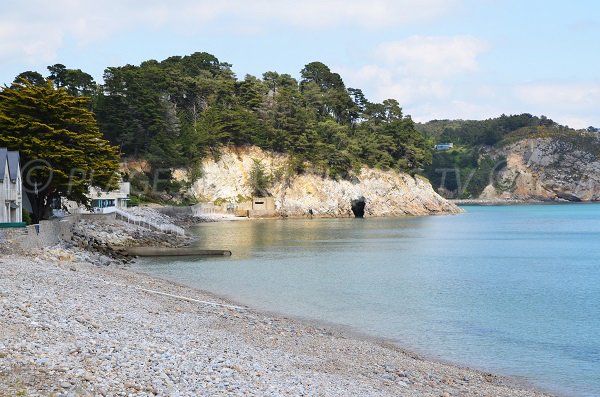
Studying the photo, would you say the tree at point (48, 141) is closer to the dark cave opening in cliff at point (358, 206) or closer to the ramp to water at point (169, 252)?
the ramp to water at point (169, 252)

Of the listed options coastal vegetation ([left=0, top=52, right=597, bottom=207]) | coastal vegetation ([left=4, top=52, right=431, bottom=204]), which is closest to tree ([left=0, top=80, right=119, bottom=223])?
coastal vegetation ([left=0, top=52, right=597, bottom=207])

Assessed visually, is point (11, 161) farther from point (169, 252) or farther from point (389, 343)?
point (389, 343)

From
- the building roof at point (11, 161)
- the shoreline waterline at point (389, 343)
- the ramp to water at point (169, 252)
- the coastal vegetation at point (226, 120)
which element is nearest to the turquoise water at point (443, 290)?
the shoreline waterline at point (389, 343)

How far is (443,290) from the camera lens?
3294cm

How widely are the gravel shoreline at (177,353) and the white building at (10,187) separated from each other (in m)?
14.2

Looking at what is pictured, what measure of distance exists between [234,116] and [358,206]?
85.3ft

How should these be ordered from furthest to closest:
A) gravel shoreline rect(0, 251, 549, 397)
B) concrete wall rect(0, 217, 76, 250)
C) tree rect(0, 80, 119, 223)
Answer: tree rect(0, 80, 119, 223) → concrete wall rect(0, 217, 76, 250) → gravel shoreline rect(0, 251, 549, 397)

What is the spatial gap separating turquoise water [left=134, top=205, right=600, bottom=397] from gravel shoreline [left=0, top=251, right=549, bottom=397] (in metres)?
2.24

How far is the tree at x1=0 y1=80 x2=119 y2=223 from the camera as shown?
137 ft

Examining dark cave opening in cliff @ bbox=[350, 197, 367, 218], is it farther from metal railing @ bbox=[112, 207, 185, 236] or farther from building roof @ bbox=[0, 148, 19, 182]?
building roof @ bbox=[0, 148, 19, 182]

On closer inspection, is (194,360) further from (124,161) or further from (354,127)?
(354,127)

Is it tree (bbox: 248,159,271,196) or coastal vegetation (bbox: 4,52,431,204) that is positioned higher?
coastal vegetation (bbox: 4,52,431,204)

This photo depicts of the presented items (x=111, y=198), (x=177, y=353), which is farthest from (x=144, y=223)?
(x=177, y=353)

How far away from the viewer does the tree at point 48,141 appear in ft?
137
